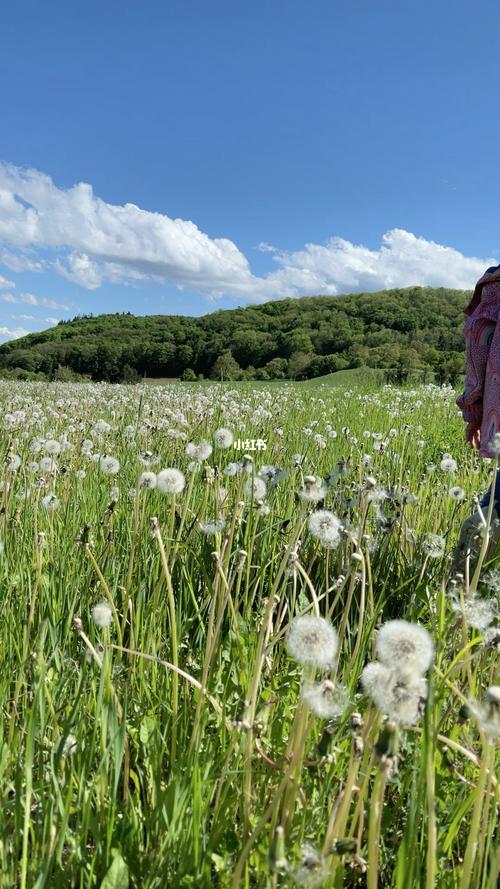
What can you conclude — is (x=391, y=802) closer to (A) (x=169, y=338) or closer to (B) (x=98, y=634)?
(B) (x=98, y=634)

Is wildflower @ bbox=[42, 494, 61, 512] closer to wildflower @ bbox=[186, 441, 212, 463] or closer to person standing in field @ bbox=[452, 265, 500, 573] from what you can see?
wildflower @ bbox=[186, 441, 212, 463]

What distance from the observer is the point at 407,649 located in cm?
91

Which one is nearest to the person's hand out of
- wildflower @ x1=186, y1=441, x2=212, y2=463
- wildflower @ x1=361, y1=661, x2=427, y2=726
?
wildflower @ x1=186, y1=441, x2=212, y2=463

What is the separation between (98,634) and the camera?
2.22m

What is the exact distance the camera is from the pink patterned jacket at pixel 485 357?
289cm

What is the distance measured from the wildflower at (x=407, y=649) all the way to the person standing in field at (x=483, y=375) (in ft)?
6.26

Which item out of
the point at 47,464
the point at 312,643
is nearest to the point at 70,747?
the point at 312,643

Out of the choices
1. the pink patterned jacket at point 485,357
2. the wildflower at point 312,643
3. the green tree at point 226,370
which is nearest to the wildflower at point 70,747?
the wildflower at point 312,643

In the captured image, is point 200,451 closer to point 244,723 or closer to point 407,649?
point 244,723

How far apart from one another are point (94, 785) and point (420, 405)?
9.93 metres

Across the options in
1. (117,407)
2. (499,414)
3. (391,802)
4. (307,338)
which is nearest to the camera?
(391,802)

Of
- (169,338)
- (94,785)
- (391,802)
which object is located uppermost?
(169,338)

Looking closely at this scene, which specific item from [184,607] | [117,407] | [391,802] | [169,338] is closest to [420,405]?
[117,407]

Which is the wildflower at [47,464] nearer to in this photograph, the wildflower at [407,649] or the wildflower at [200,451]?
the wildflower at [200,451]
